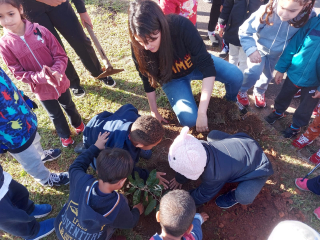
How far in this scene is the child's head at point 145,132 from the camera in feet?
6.40

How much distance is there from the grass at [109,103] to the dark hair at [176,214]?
862 mm

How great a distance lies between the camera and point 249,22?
2.47 metres

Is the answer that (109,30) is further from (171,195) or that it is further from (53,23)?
(171,195)

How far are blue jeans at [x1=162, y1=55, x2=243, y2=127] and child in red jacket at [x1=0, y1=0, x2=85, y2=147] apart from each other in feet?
4.05

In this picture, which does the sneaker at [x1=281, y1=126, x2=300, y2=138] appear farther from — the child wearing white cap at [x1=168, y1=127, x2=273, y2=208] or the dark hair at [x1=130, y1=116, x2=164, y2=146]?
the dark hair at [x1=130, y1=116, x2=164, y2=146]

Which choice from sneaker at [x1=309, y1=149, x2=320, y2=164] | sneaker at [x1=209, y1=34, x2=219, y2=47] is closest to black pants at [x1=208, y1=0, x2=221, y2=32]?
sneaker at [x1=209, y1=34, x2=219, y2=47]

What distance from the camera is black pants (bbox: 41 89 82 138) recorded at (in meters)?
2.49

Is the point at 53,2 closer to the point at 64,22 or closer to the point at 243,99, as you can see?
the point at 64,22

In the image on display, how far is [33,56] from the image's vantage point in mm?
2055

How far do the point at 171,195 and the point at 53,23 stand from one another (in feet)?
8.10

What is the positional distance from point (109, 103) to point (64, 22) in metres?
1.26

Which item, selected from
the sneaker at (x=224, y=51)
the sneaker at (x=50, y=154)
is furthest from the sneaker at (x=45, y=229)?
the sneaker at (x=224, y=51)

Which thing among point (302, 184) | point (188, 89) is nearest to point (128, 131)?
point (188, 89)

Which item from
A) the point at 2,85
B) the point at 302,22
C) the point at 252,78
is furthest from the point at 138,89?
the point at 302,22
